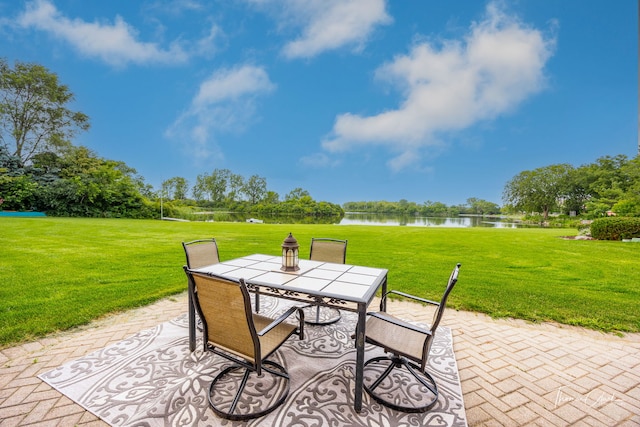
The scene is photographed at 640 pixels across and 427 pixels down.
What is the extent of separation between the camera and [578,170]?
34.0m

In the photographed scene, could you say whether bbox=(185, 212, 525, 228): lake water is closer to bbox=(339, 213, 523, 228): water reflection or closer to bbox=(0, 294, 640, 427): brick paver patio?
bbox=(339, 213, 523, 228): water reflection

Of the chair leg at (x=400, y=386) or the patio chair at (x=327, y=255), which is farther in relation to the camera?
the patio chair at (x=327, y=255)

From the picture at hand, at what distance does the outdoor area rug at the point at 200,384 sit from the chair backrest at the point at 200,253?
78 cm

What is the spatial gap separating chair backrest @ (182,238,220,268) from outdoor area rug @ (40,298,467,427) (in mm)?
780

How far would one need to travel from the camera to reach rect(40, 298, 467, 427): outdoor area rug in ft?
5.71

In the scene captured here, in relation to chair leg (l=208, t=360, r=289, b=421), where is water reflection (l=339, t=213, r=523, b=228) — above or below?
above

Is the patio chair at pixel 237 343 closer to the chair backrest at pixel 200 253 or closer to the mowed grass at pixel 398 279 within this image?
the chair backrest at pixel 200 253

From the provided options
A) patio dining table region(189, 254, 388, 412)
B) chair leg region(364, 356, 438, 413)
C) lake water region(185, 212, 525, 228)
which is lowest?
chair leg region(364, 356, 438, 413)

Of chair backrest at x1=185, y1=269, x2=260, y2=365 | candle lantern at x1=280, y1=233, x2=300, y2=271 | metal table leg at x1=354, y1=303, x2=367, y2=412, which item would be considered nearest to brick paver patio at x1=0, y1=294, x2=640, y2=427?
metal table leg at x1=354, y1=303, x2=367, y2=412

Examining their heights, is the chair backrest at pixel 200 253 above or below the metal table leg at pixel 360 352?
above

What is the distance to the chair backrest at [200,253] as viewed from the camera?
10.2 ft

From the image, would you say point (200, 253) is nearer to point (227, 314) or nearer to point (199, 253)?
point (199, 253)

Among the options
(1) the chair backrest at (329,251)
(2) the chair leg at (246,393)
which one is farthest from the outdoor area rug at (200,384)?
(1) the chair backrest at (329,251)

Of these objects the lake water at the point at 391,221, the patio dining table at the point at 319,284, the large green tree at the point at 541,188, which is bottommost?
the lake water at the point at 391,221
